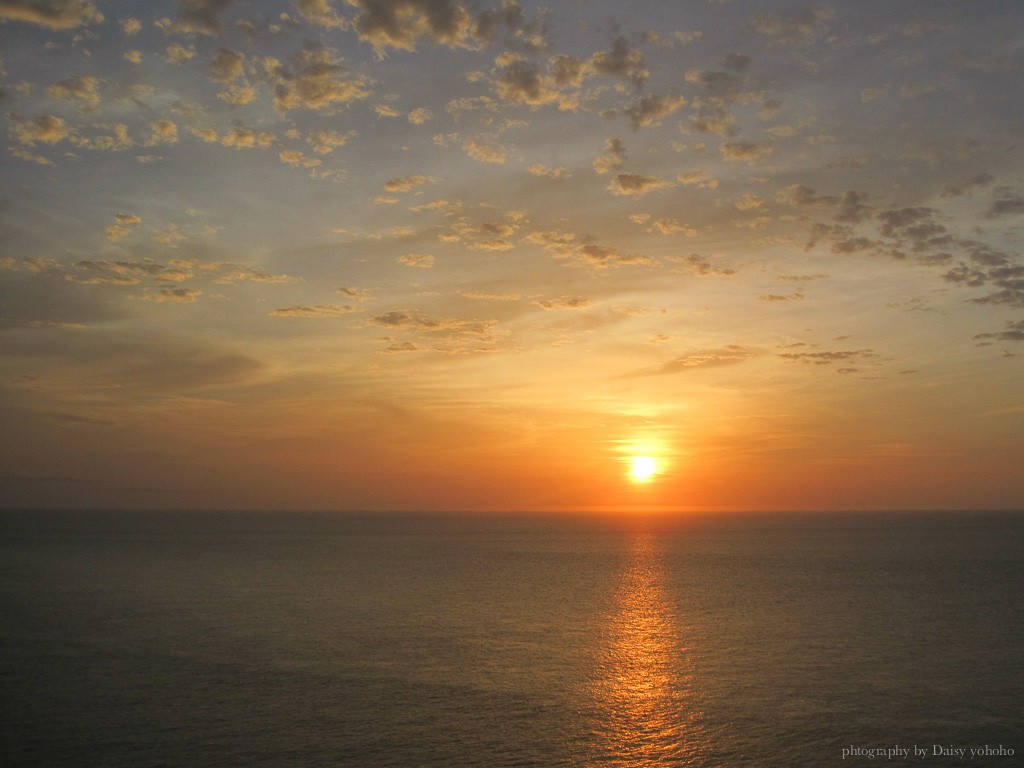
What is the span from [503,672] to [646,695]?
343 inches

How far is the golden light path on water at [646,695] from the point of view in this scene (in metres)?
32.5

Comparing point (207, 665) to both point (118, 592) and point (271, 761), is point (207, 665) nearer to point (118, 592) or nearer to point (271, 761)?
point (271, 761)

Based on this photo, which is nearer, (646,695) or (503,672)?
(646,695)

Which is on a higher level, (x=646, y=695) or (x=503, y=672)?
(x=503, y=672)

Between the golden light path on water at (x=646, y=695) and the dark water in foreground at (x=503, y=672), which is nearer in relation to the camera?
the dark water in foreground at (x=503, y=672)

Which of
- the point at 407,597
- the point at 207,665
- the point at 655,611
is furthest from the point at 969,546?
the point at 207,665

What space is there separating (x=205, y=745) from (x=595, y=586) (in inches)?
2580

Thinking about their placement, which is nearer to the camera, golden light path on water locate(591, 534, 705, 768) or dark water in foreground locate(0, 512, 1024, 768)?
dark water in foreground locate(0, 512, 1024, 768)

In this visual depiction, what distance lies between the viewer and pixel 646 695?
41.0 m

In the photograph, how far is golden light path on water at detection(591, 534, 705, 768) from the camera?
1281 inches

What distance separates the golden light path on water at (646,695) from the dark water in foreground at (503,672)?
179 millimetres

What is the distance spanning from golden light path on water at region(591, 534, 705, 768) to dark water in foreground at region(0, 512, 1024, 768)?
0.18m

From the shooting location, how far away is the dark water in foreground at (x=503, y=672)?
32.3 m

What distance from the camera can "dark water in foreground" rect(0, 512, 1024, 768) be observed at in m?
32.3
